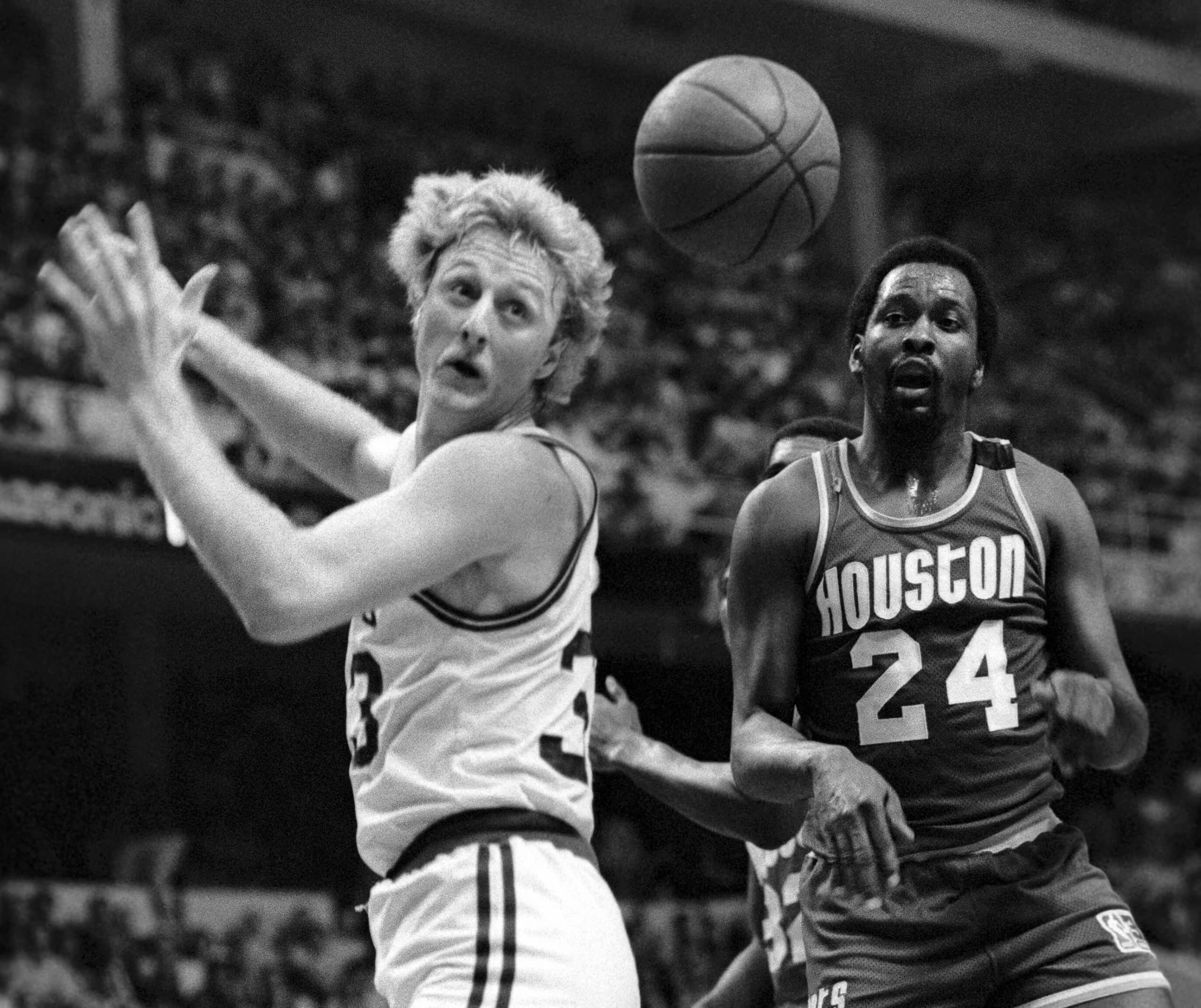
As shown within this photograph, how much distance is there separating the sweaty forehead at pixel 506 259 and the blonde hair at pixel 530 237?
0.04 ft

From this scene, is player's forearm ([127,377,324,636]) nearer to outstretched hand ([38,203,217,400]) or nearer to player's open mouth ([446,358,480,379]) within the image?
outstretched hand ([38,203,217,400])

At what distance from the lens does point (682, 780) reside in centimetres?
400

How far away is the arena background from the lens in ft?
34.4

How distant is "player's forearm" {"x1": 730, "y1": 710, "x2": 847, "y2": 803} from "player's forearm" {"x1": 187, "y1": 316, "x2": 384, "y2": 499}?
3.01ft

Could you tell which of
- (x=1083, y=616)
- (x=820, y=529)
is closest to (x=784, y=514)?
(x=820, y=529)

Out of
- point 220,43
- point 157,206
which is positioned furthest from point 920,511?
point 220,43

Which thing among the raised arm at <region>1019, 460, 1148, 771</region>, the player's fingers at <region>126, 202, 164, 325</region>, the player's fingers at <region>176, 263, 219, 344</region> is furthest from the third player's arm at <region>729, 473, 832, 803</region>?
the player's fingers at <region>126, 202, 164, 325</region>

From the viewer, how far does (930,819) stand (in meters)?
3.55

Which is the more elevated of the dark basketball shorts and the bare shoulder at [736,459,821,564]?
the bare shoulder at [736,459,821,564]

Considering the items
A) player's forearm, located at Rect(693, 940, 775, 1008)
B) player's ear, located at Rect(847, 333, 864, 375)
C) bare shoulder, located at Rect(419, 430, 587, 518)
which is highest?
player's ear, located at Rect(847, 333, 864, 375)

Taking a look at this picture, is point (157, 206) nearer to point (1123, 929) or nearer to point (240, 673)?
point (240, 673)

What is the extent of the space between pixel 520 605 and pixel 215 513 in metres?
0.63

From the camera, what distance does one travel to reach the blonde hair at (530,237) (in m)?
3.26

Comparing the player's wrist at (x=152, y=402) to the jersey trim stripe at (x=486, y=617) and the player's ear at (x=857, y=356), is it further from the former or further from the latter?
the player's ear at (x=857, y=356)
